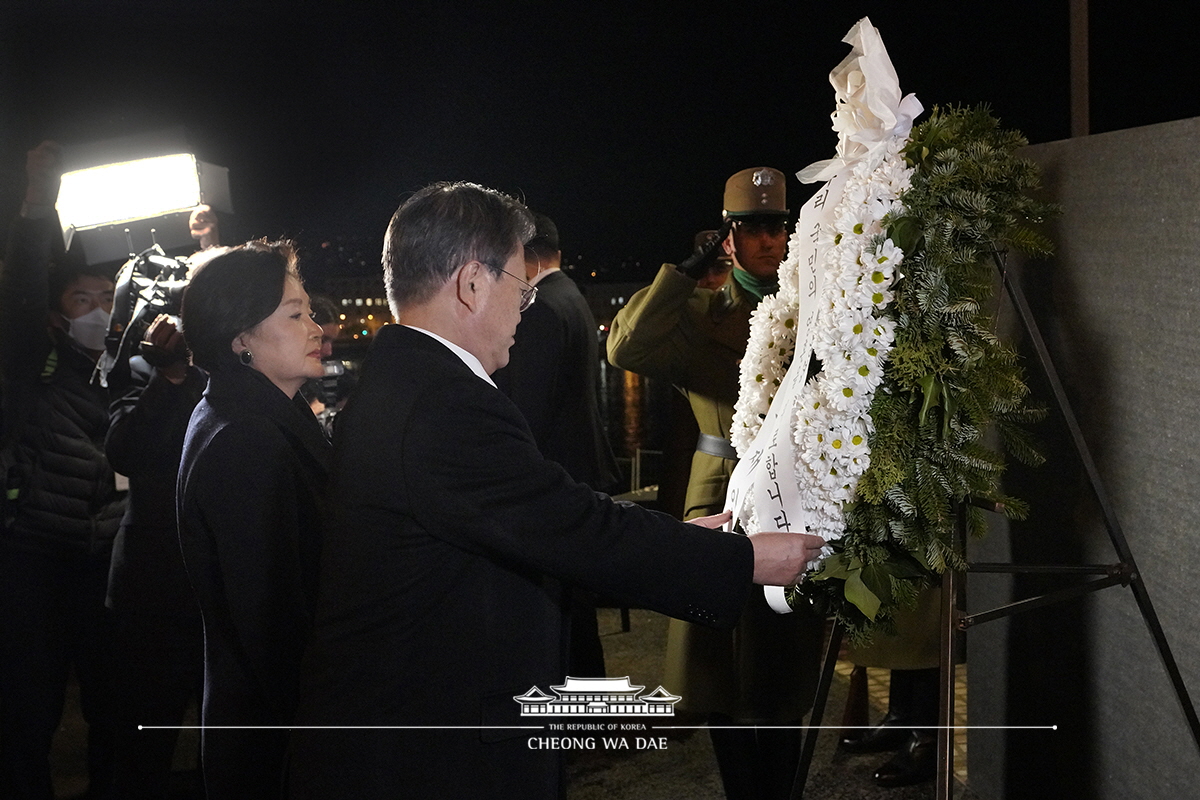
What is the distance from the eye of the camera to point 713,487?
341 cm

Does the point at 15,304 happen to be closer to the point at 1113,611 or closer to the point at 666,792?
the point at 666,792

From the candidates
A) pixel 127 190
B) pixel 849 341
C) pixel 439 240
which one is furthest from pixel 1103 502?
pixel 127 190

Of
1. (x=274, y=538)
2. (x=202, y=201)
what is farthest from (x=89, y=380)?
(x=274, y=538)

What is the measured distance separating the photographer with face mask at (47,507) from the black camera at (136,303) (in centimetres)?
18

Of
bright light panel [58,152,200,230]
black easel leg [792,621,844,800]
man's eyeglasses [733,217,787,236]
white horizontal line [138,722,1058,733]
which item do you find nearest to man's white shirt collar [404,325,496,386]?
white horizontal line [138,722,1058,733]

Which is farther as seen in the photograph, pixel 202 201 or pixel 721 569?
pixel 202 201

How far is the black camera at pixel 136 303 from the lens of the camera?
351cm

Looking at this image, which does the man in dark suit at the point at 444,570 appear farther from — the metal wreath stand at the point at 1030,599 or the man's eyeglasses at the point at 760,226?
the man's eyeglasses at the point at 760,226

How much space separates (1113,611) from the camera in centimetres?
263

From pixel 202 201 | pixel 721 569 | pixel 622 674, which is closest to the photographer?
pixel 721 569

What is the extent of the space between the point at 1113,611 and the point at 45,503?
3.47 meters

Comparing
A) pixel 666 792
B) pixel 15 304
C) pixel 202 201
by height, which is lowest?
pixel 666 792

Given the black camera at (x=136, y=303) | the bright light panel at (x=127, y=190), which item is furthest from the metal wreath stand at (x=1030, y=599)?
the bright light panel at (x=127, y=190)

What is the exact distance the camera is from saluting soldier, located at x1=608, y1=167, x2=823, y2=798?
3.24m
